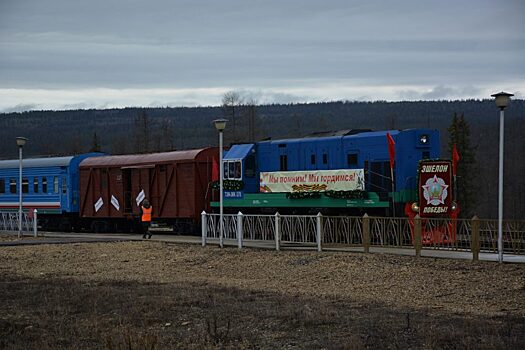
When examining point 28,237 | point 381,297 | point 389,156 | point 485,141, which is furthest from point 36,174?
point 485,141

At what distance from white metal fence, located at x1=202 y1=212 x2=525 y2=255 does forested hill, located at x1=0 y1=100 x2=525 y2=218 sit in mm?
70837

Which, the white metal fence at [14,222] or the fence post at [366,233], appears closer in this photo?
the fence post at [366,233]

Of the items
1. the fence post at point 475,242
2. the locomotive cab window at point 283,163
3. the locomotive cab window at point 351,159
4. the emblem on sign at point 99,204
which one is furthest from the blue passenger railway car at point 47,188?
the fence post at point 475,242

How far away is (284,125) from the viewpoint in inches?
5344

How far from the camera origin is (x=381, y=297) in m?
17.3

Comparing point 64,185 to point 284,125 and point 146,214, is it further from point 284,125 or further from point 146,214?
point 284,125

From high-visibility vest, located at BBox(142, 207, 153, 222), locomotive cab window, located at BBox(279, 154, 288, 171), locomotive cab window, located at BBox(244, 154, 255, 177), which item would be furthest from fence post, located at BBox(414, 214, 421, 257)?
high-visibility vest, located at BBox(142, 207, 153, 222)

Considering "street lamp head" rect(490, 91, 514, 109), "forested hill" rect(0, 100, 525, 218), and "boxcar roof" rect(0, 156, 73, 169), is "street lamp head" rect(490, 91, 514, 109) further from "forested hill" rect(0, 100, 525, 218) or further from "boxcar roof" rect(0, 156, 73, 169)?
"forested hill" rect(0, 100, 525, 218)

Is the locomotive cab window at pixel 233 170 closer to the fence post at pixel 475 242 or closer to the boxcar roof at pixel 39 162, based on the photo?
the boxcar roof at pixel 39 162

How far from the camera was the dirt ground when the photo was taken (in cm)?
1233

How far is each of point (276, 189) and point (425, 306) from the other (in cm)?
1614

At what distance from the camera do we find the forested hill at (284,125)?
11050 cm

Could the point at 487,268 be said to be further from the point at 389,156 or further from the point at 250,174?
the point at 250,174

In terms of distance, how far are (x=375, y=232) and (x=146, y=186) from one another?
1598 centimetres
